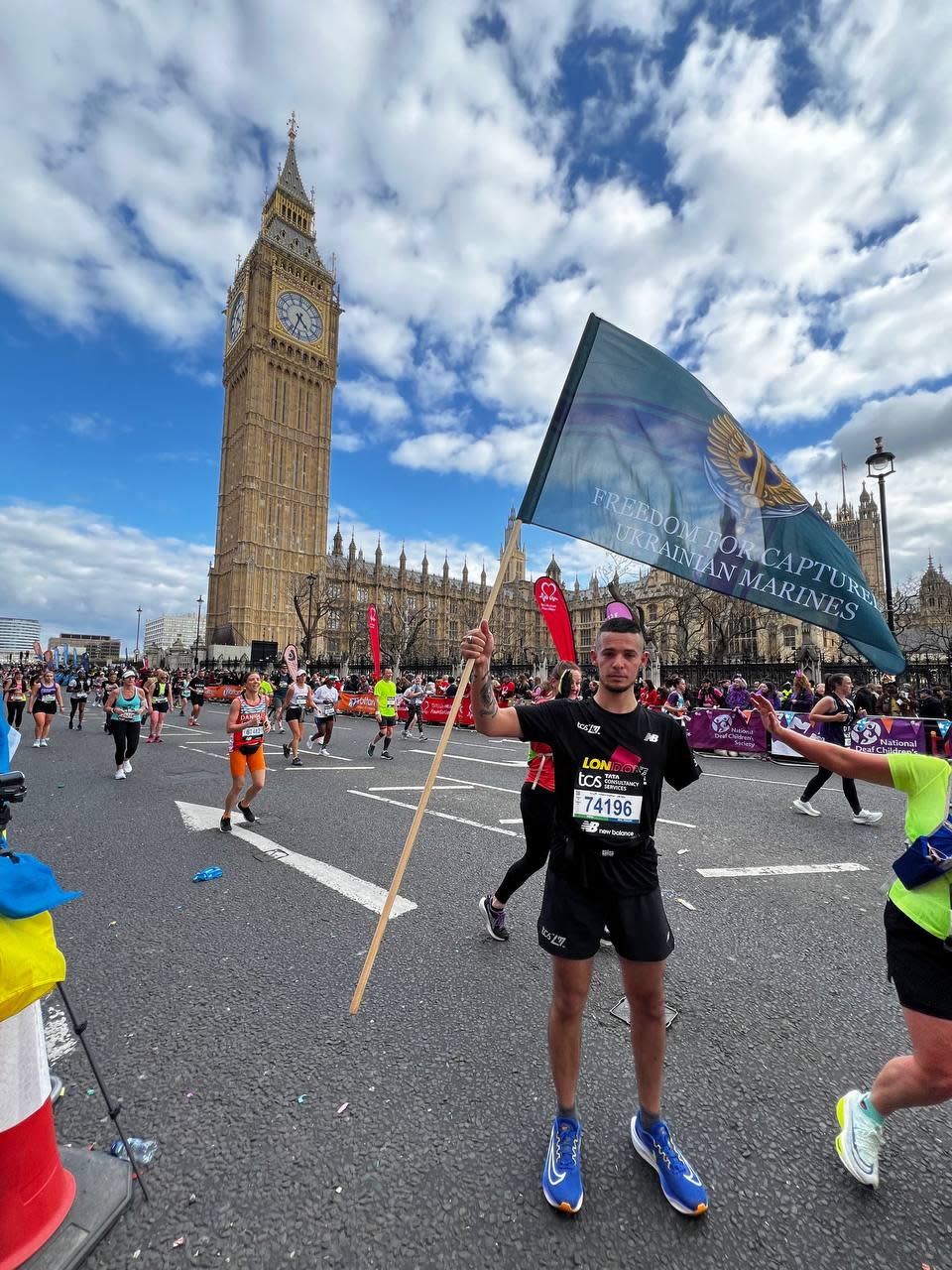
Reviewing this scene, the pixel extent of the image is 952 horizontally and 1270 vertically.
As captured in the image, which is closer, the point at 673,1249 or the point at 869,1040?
the point at 673,1249

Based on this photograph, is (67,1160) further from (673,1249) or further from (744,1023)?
(744,1023)

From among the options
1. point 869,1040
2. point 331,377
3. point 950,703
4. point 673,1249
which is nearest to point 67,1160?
point 673,1249

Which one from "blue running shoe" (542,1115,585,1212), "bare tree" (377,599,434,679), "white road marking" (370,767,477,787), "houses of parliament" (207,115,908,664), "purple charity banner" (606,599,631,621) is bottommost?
"white road marking" (370,767,477,787)

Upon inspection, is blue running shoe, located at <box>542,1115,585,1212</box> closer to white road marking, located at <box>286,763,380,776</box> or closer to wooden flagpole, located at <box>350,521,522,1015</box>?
wooden flagpole, located at <box>350,521,522,1015</box>

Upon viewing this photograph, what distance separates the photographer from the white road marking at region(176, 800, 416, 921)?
438cm

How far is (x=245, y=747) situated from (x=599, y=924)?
5.38 metres

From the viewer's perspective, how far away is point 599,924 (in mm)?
2111

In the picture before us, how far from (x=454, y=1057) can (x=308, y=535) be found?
3113 inches

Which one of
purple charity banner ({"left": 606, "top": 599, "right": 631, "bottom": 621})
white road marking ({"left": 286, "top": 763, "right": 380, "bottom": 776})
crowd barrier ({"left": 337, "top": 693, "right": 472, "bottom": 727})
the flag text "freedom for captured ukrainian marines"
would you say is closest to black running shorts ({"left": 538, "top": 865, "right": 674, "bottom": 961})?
purple charity banner ({"left": 606, "top": 599, "right": 631, "bottom": 621})

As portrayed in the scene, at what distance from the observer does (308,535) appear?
7675 cm

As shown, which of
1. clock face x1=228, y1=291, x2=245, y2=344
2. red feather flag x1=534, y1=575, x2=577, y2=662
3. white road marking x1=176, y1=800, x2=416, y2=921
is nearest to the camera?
white road marking x1=176, y1=800, x2=416, y2=921

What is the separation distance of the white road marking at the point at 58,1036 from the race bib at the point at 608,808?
2.68m

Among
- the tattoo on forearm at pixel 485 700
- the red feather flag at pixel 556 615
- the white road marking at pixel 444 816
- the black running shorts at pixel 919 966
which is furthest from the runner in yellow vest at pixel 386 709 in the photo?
the black running shorts at pixel 919 966

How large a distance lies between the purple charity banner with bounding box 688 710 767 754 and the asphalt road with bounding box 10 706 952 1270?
9.61 meters
